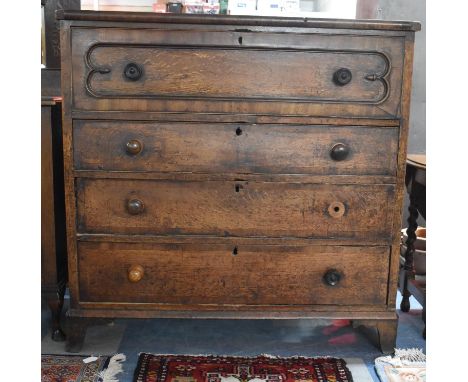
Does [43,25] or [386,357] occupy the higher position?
[43,25]

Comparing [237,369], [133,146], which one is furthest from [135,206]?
[237,369]

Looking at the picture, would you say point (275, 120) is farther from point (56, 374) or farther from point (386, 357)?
point (56, 374)

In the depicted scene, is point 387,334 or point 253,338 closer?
point 387,334

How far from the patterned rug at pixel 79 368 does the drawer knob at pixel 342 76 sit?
1158 millimetres

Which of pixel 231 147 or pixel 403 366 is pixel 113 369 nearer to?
pixel 231 147

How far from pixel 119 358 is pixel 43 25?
1.31 meters

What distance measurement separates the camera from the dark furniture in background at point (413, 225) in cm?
195

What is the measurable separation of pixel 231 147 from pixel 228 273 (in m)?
0.41

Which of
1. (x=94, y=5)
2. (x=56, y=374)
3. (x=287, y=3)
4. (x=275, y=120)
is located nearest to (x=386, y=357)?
(x=275, y=120)

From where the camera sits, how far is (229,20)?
60.9 inches
